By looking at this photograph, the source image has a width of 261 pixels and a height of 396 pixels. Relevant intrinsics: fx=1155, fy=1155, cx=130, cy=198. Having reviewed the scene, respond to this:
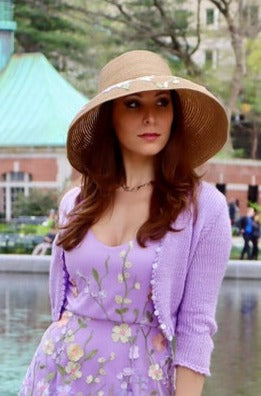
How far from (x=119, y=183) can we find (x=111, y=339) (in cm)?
35

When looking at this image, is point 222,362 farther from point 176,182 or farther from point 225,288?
point 225,288

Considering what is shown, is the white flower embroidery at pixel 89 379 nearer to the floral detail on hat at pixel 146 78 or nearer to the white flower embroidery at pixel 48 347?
the white flower embroidery at pixel 48 347

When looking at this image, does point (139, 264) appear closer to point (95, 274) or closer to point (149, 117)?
point (95, 274)

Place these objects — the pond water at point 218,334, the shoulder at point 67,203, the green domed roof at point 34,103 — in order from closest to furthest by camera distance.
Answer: the shoulder at point 67,203 → the pond water at point 218,334 → the green domed roof at point 34,103

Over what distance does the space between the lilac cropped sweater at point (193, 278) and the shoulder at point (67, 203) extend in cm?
A: 29

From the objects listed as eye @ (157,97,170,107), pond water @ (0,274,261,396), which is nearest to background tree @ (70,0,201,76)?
pond water @ (0,274,261,396)

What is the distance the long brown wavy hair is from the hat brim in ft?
0.07

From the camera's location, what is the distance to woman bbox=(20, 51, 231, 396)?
7.87ft

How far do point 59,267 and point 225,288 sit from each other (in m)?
13.4

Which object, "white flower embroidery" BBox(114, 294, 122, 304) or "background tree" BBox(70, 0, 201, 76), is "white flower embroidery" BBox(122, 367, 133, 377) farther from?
"background tree" BBox(70, 0, 201, 76)

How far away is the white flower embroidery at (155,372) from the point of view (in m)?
2.39

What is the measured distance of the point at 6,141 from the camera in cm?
2673

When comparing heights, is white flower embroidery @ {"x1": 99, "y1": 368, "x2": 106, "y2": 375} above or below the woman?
below

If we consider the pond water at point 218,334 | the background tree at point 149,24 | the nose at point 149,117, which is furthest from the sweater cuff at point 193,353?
the background tree at point 149,24
